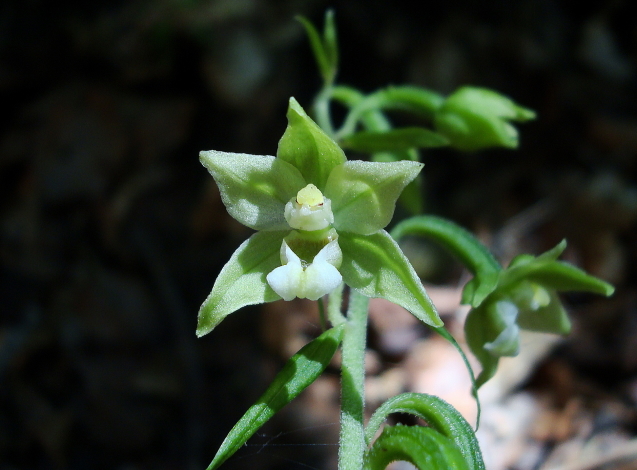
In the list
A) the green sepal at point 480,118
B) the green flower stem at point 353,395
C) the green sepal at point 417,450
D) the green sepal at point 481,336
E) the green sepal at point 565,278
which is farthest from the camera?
the green sepal at point 480,118

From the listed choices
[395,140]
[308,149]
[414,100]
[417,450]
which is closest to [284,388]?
[417,450]

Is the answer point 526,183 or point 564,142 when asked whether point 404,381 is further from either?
point 564,142

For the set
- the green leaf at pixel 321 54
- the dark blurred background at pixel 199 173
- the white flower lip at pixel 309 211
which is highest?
the green leaf at pixel 321 54

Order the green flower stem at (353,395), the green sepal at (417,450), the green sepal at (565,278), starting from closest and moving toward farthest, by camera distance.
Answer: the green sepal at (417,450), the green flower stem at (353,395), the green sepal at (565,278)

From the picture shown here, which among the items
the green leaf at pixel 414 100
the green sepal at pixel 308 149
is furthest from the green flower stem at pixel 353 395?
the green leaf at pixel 414 100

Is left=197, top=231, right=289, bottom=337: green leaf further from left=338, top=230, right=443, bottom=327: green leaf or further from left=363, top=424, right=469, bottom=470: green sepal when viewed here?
left=363, top=424, right=469, bottom=470: green sepal

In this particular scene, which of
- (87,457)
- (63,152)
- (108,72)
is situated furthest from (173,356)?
(108,72)

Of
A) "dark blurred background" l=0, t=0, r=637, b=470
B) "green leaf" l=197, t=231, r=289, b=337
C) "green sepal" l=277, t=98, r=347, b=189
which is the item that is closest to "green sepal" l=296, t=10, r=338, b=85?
"green sepal" l=277, t=98, r=347, b=189

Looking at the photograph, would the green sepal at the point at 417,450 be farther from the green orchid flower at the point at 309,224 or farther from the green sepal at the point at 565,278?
the green sepal at the point at 565,278
